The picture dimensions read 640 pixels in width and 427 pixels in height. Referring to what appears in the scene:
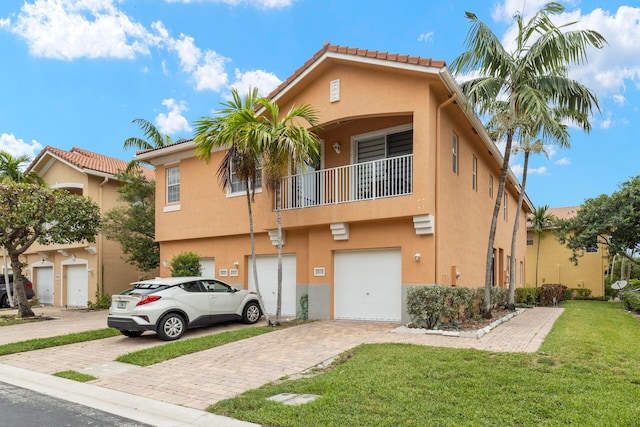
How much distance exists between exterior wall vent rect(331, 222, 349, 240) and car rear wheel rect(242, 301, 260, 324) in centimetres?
316

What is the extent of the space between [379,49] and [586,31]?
215 inches

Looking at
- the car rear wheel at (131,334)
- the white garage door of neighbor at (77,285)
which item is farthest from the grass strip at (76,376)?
the white garage door of neighbor at (77,285)

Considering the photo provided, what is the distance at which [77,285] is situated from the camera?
22.9 metres

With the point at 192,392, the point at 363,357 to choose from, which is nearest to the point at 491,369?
the point at 363,357

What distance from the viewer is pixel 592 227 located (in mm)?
21625

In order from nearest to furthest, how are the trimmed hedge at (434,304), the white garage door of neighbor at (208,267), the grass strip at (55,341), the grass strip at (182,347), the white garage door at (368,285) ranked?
the grass strip at (182,347), the grass strip at (55,341), the trimmed hedge at (434,304), the white garage door at (368,285), the white garage door of neighbor at (208,267)

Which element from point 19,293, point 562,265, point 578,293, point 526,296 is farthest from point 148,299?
point 562,265

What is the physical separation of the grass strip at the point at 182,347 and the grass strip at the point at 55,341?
114 inches

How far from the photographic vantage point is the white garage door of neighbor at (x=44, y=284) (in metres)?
24.8

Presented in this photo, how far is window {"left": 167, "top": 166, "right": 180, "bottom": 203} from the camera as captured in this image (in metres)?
18.4

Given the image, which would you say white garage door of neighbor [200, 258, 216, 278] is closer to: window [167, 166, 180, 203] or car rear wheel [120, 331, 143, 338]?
window [167, 166, 180, 203]

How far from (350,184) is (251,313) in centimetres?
482

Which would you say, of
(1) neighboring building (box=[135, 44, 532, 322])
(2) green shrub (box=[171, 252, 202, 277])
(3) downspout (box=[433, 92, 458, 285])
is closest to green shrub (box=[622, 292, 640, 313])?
(1) neighboring building (box=[135, 44, 532, 322])

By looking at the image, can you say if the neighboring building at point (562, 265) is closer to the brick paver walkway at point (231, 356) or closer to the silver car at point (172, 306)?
the brick paver walkway at point (231, 356)
